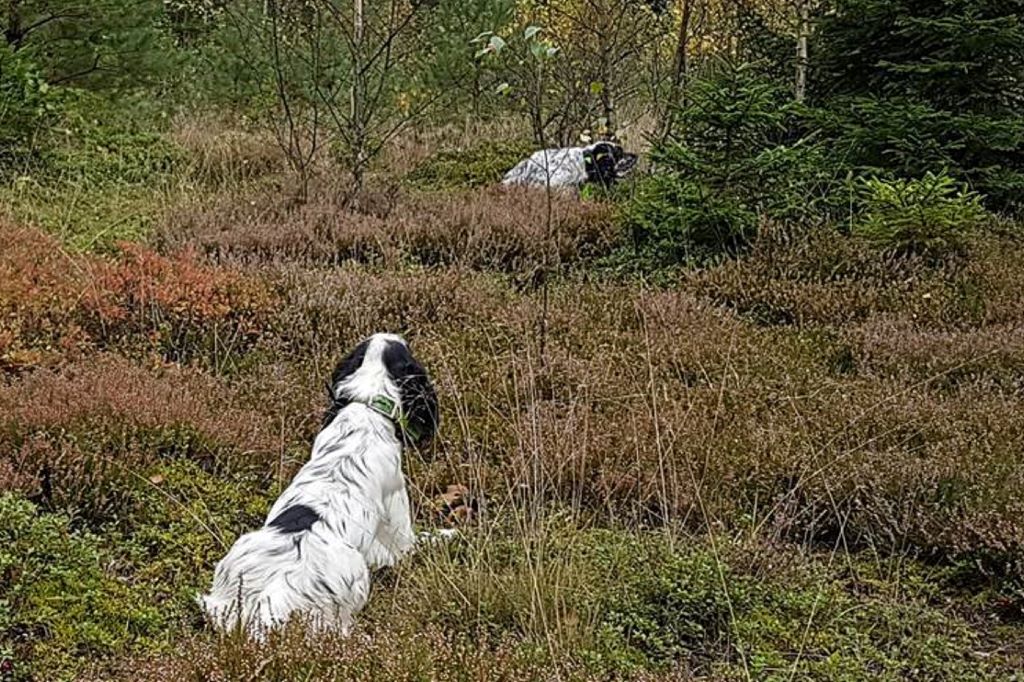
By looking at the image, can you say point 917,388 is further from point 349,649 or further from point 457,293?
point 349,649

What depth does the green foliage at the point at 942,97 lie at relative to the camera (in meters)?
8.48

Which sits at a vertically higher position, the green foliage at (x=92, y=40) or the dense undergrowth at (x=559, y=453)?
the green foliage at (x=92, y=40)

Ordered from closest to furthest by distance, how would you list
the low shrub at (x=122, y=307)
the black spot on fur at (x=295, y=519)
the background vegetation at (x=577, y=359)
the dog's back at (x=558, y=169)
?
the background vegetation at (x=577, y=359) → the black spot on fur at (x=295, y=519) → the low shrub at (x=122, y=307) → the dog's back at (x=558, y=169)

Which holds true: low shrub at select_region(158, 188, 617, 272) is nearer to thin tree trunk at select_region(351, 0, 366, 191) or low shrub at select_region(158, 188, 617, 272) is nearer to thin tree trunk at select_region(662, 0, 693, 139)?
thin tree trunk at select_region(351, 0, 366, 191)

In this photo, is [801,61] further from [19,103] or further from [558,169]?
[19,103]

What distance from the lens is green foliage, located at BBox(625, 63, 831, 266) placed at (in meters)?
8.11

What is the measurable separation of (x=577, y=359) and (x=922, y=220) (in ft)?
10.1

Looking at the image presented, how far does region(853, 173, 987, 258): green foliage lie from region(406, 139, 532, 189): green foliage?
209 inches

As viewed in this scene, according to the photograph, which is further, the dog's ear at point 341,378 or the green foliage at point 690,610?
the dog's ear at point 341,378

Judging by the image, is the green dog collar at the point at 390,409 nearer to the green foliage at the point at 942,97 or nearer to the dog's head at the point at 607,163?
the green foliage at the point at 942,97

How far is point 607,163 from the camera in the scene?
1166 cm

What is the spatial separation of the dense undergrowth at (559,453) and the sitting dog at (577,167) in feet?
10.2

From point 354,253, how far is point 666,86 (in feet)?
21.9

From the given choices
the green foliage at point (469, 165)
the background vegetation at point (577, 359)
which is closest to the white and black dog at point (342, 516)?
the background vegetation at point (577, 359)
